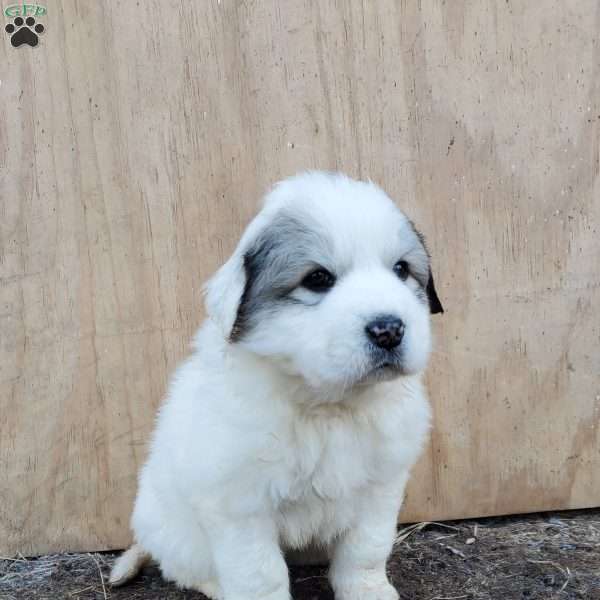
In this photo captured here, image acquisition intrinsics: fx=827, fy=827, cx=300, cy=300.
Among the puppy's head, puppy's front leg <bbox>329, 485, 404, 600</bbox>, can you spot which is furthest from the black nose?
puppy's front leg <bbox>329, 485, 404, 600</bbox>

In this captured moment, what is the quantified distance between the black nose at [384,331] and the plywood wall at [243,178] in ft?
5.17

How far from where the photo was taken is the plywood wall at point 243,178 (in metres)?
4.01

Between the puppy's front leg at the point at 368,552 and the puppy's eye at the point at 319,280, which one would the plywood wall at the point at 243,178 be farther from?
the puppy's eye at the point at 319,280

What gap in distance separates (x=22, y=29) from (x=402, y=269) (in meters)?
2.28

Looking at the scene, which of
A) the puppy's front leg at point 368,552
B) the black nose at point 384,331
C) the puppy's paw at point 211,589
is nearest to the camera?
the black nose at point 384,331

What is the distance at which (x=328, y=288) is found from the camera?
2.85 m

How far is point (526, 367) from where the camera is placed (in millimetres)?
4297

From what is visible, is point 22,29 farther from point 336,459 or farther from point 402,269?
point 336,459

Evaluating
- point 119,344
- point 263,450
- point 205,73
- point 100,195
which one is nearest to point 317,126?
point 205,73

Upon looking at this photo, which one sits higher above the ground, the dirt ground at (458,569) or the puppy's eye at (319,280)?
the puppy's eye at (319,280)

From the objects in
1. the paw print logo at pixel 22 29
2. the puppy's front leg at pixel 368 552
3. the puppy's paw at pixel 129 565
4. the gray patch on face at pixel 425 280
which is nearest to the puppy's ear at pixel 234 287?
the gray patch on face at pixel 425 280

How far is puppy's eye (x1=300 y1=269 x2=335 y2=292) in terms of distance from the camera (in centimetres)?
286

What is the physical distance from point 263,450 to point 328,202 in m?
0.93

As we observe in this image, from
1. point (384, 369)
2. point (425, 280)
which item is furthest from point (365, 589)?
point (425, 280)
